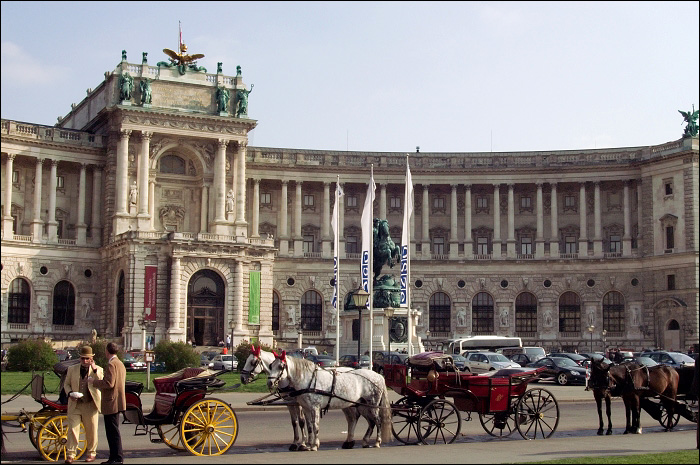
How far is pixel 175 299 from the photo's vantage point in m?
78.2

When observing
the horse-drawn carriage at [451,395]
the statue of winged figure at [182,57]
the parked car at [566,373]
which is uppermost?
the statue of winged figure at [182,57]

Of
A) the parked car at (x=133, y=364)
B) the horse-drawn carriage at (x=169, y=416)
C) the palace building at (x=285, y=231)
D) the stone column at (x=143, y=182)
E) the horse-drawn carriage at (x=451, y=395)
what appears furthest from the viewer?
the stone column at (x=143, y=182)

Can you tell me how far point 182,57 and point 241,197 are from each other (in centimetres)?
1344

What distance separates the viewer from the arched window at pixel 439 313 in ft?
308

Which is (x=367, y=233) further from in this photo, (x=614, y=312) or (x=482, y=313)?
(x=614, y=312)

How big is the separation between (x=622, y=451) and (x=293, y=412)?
7.18 m

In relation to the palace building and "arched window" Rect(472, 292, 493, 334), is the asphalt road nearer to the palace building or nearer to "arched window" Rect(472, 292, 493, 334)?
the palace building

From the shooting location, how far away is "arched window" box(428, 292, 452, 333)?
9394 centimetres

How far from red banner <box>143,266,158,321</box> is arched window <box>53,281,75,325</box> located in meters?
9.94

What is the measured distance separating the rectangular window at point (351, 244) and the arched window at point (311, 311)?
6.00 metres

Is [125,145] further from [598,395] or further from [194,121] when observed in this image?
[598,395]

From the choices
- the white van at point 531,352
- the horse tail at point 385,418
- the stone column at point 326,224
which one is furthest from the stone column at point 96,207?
the horse tail at point 385,418

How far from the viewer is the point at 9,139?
81625 millimetres

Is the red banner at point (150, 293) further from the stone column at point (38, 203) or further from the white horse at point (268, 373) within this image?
the white horse at point (268, 373)
